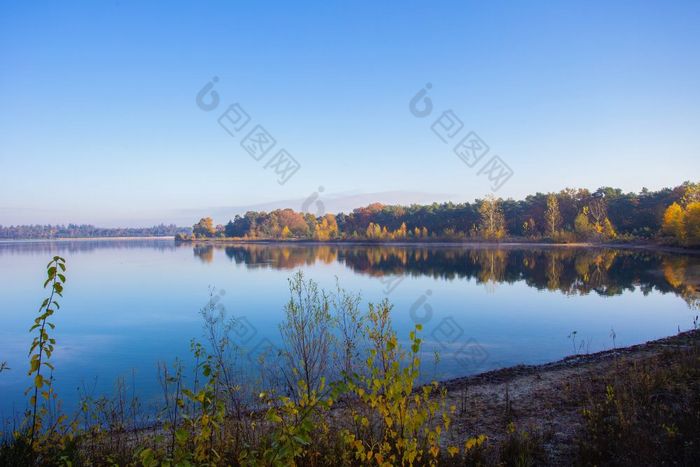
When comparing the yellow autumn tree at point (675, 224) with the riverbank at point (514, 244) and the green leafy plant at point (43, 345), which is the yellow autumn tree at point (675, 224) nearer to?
the riverbank at point (514, 244)

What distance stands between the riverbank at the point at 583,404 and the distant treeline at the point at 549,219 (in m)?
37.5

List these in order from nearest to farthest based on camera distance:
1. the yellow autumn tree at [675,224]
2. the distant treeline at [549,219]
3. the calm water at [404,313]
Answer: the calm water at [404,313]
the yellow autumn tree at [675,224]
the distant treeline at [549,219]

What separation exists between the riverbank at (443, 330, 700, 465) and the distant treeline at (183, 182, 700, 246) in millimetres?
37463

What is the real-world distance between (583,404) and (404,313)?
982 cm

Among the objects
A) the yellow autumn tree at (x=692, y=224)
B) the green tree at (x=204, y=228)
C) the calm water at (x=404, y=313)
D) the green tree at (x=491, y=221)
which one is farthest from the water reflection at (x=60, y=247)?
the yellow autumn tree at (x=692, y=224)

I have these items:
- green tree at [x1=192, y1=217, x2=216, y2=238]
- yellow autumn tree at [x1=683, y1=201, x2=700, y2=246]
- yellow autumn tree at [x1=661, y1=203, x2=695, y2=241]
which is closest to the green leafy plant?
yellow autumn tree at [x1=683, y1=201, x2=700, y2=246]

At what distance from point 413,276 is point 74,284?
21080mm

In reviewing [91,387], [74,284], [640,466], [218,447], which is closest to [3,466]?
[218,447]

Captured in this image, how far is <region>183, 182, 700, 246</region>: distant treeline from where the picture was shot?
1911 inches

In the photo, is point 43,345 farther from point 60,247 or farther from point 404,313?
point 60,247

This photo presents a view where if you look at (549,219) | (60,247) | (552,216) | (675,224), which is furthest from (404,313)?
(60,247)

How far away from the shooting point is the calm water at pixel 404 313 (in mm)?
10531

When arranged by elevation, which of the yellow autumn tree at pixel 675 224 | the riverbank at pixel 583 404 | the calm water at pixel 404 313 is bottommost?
the calm water at pixel 404 313

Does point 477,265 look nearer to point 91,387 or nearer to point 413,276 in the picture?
point 413,276
